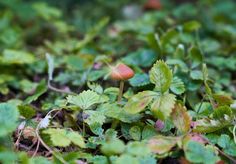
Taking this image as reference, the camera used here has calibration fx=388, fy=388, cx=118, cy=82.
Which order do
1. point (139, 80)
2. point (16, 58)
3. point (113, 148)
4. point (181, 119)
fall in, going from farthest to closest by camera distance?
point (16, 58) < point (139, 80) < point (181, 119) < point (113, 148)

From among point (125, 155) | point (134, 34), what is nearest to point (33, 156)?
Answer: point (125, 155)

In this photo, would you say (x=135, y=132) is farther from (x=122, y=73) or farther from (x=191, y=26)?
(x=191, y=26)

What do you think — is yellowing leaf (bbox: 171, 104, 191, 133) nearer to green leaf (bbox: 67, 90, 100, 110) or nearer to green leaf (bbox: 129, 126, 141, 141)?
green leaf (bbox: 129, 126, 141, 141)

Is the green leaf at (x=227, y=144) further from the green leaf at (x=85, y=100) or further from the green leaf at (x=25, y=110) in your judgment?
the green leaf at (x=25, y=110)

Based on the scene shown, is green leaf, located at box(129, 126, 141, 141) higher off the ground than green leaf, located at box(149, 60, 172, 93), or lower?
lower

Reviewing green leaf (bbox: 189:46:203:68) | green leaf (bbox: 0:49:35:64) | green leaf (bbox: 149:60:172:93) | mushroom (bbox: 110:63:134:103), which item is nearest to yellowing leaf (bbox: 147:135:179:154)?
green leaf (bbox: 149:60:172:93)

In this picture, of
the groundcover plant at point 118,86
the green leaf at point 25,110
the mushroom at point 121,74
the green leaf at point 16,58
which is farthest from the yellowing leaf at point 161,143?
the green leaf at point 16,58

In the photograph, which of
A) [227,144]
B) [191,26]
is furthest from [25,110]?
[191,26]

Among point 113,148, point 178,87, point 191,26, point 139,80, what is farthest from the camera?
point 191,26
